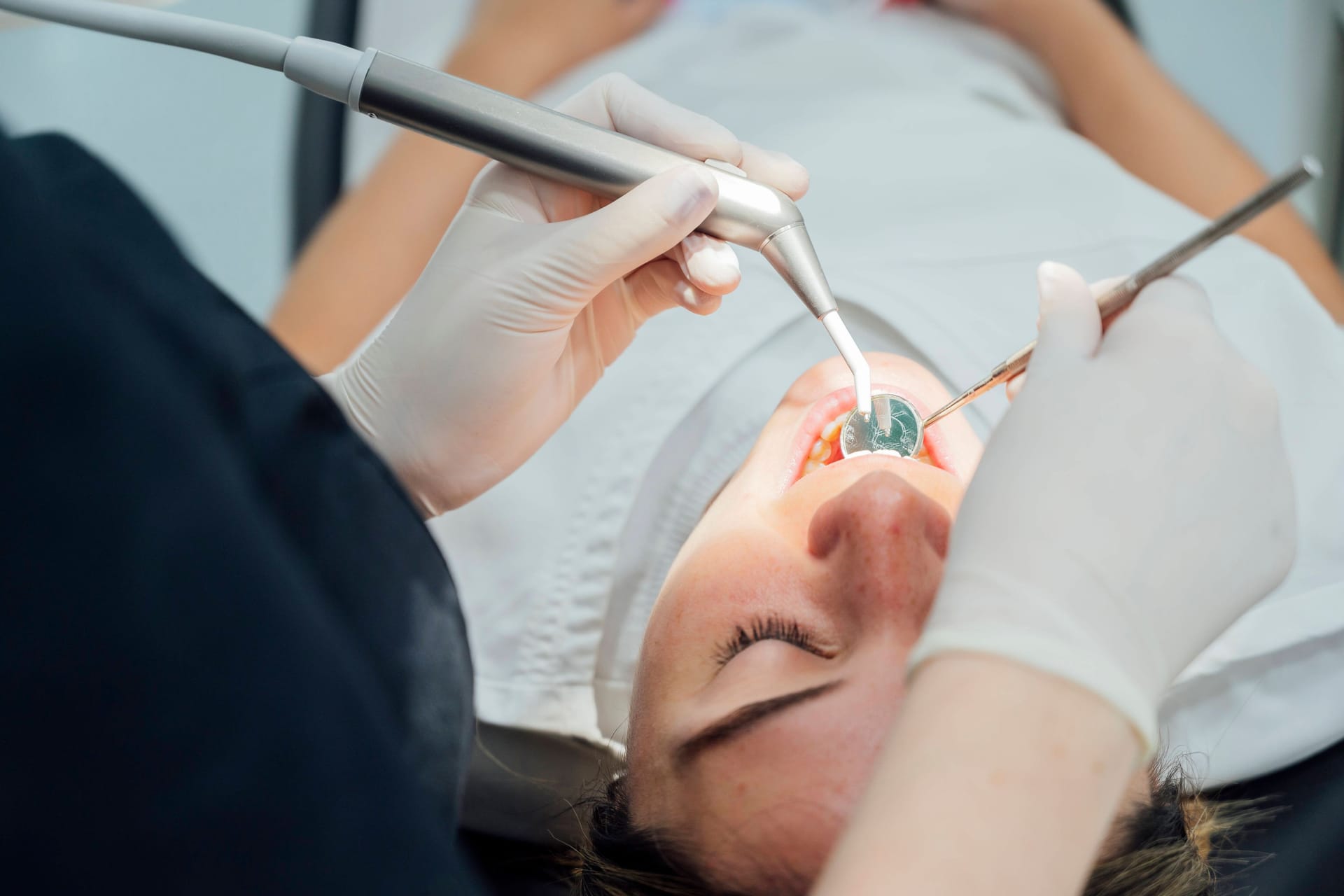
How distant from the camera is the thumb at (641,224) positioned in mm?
677

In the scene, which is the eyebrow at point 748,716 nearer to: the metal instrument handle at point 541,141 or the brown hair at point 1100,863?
the brown hair at point 1100,863

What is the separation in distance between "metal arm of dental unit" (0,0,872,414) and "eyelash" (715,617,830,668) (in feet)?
0.56

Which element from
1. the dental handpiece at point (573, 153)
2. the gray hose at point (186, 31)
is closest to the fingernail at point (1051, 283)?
the dental handpiece at point (573, 153)

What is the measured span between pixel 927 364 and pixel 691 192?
0.42m

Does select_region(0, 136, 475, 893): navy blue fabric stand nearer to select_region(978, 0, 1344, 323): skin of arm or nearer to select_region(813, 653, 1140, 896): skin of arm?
select_region(813, 653, 1140, 896): skin of arm

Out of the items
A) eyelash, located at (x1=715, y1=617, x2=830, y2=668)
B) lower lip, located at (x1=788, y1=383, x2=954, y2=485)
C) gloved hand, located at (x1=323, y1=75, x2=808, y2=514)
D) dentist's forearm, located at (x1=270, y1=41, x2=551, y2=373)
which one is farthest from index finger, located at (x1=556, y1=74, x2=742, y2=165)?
dentist's forearm, located at (x1=270, y1=41, x2=551, y2=373)

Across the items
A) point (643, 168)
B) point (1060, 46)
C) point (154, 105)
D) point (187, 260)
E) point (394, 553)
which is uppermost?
point (1060, 46)

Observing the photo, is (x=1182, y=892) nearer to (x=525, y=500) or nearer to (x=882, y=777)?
(x=882, y=777)

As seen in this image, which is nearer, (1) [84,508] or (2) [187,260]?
(1) [84,508]

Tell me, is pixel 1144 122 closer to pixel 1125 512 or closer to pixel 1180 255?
pixel 1180 255

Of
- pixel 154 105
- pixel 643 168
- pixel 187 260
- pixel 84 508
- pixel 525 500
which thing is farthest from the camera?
pixel 154 105

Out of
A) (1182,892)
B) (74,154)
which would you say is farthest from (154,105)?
(1182,892)

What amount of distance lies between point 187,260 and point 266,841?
1.12 ft

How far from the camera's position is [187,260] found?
0.60 m
